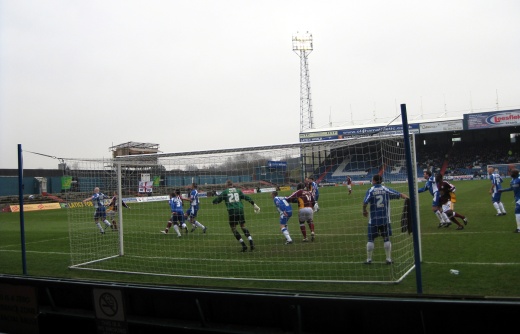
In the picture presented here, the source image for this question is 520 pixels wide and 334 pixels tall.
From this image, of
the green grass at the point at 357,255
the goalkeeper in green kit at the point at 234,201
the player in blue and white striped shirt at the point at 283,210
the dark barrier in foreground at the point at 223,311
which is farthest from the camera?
the player in blue and white striped shirt at the point at 283,210

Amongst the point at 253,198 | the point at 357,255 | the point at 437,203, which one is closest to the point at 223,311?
the point at 357,255

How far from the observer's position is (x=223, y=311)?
174 inches

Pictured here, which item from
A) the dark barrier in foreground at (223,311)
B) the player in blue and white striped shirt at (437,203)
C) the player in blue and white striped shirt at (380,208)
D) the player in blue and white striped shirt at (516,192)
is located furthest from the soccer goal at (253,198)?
the dark barrier in foreground at (223,311)

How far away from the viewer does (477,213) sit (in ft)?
56.4

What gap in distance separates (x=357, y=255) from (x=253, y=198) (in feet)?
10.6

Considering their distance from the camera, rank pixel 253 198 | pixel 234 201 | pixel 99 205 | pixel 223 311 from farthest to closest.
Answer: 1. pixel 99 205
2. pixel 253 198
3. pixel 234 201
4. pixel 223 311

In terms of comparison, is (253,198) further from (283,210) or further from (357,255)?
(357,255)

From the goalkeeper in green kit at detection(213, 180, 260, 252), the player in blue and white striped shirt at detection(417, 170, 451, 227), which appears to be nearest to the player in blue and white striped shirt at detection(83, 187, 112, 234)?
the goalkeeper in green kit at detection(213, 180, 260, 252)

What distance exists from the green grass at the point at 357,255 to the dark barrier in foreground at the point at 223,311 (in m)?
0.81

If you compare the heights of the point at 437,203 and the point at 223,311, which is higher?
the point at 437,203

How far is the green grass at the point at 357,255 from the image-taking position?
7145 millimetres

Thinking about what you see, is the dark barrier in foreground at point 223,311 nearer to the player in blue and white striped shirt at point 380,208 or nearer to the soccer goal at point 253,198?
the soccer goal at point 253,198

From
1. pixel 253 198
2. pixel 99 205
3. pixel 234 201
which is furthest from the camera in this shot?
pixel 99 205

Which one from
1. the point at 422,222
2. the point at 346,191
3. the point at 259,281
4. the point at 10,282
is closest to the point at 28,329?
the point at 10,282
